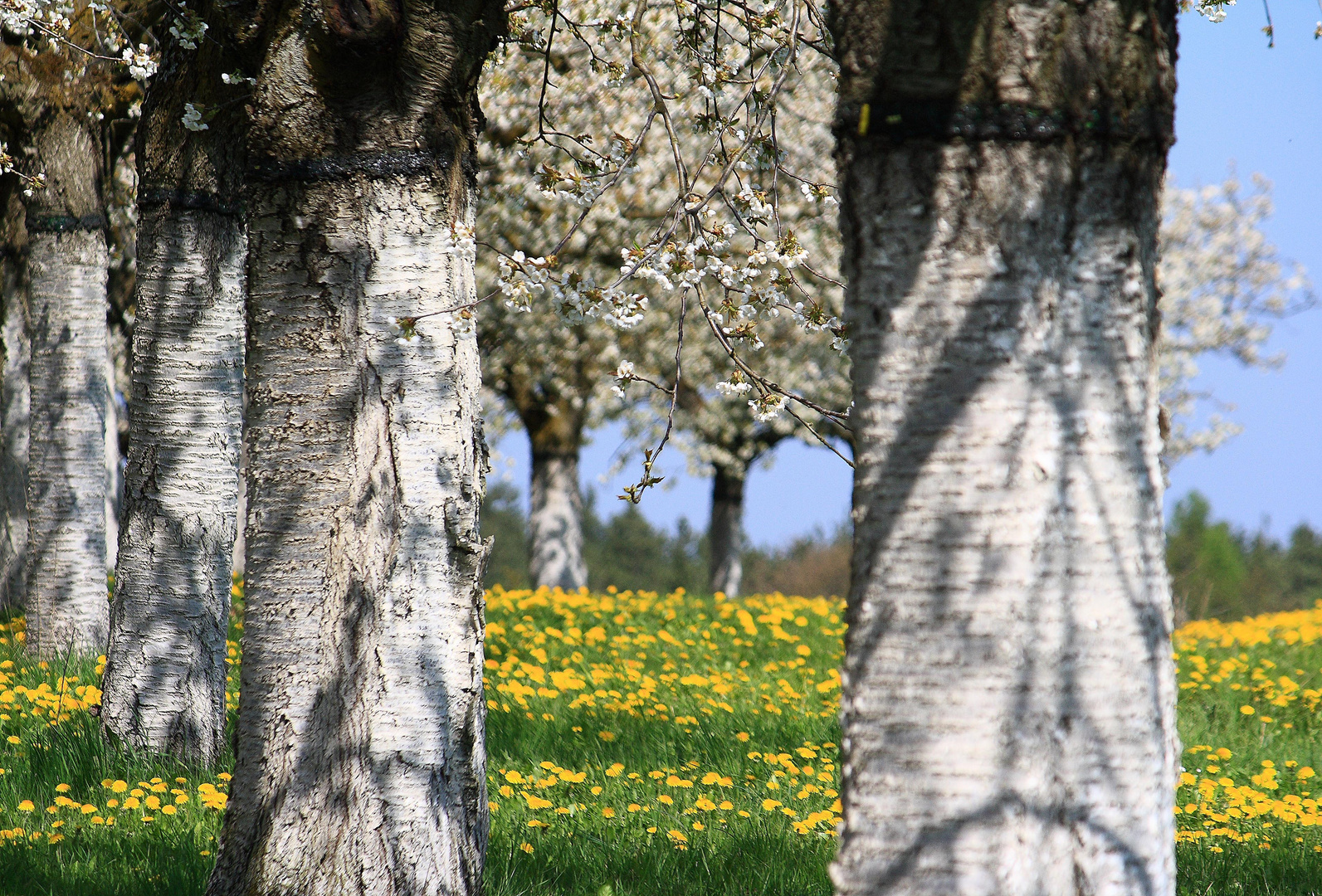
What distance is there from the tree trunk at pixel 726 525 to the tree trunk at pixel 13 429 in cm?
1570

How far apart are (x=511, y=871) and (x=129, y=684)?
2714 millimetres

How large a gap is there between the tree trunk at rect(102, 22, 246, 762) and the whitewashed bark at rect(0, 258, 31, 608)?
5.39 m

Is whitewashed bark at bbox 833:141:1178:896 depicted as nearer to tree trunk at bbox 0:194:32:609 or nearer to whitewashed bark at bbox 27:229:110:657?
whitewashed bark at bbox 27:229:110:657

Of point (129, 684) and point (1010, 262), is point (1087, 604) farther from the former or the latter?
point (129, 684)

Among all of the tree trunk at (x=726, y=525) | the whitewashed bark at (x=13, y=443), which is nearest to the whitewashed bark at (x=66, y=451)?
the whitewashed bark at (x=13, y=443)

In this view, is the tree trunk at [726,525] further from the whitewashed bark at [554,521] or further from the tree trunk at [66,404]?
the tree trunk at [66,404]

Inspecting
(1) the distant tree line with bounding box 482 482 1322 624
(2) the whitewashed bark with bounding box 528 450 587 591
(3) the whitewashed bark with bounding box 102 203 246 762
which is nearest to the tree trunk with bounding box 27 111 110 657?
(3) the whitewashed bark with bounding box 102 203 246 762

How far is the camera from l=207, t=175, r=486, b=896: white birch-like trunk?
334 centimetres

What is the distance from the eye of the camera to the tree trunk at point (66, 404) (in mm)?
7508

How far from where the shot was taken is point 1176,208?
26422 millimetres

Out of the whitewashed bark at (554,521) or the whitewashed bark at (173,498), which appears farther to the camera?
the whitewashed bark at (554,521)

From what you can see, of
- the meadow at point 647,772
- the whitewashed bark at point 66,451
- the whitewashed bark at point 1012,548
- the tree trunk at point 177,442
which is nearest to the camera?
the whitewashed bark at point 1012,548

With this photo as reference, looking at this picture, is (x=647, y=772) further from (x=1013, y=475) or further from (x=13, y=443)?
(x=13, y=443)

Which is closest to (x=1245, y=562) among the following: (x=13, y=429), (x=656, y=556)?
(x=656, y=556)
